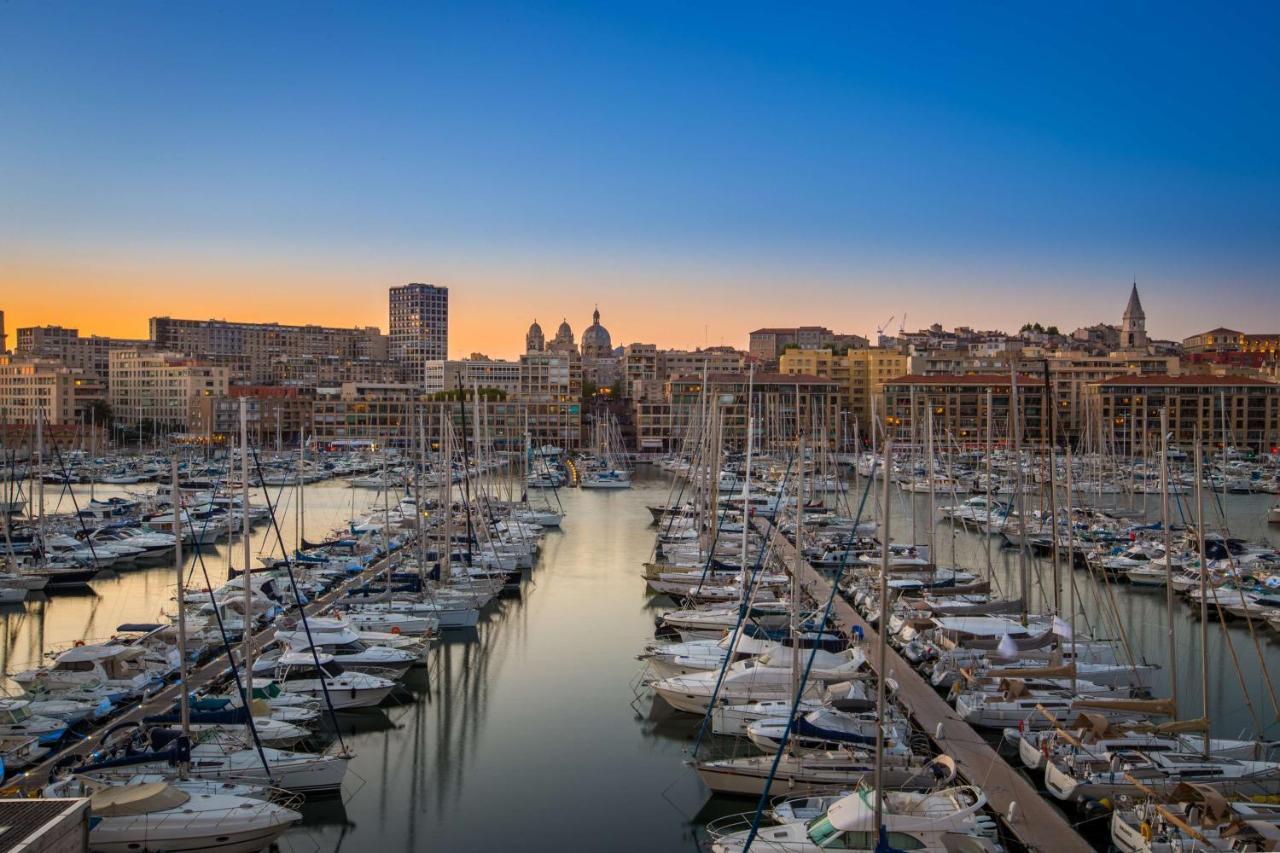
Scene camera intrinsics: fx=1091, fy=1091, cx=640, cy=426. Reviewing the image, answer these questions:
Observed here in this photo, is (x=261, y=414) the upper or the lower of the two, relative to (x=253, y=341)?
→ lower

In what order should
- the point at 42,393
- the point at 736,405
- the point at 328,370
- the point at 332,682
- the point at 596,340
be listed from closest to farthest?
1. the point at 332,682
2. the point at 736,405
3. the point at 42,393
4. the point at 328,370
5. the point at 596,340

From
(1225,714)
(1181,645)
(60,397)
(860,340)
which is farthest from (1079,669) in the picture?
(860,340)

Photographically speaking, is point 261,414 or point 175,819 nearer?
point 175,819

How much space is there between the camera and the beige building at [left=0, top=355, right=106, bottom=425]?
88875 mm

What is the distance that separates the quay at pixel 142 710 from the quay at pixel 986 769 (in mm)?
10186

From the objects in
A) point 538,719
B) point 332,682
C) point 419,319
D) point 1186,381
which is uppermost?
point 419,319

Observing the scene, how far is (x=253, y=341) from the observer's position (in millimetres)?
147750

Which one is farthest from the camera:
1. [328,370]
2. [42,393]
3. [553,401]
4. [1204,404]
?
[328,370]

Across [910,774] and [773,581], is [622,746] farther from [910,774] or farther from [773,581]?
[773,581]

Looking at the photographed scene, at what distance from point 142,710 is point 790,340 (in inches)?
4932

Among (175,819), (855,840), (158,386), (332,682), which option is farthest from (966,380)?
(175,819)

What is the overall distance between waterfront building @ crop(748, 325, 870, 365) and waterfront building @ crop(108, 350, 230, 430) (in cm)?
6282

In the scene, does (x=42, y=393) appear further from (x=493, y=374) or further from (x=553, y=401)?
(x=553, y=401)

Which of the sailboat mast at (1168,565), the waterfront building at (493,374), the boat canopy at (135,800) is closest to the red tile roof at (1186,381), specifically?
the waterfront building at (493,374)
